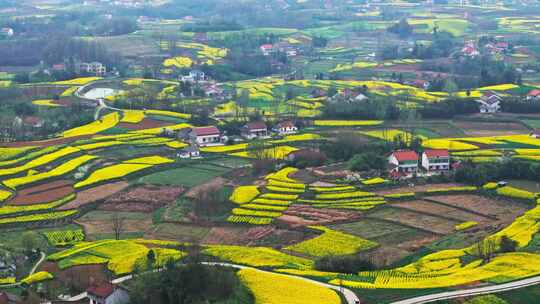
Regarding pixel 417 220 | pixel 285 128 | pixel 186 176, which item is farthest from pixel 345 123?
pixel 417 220

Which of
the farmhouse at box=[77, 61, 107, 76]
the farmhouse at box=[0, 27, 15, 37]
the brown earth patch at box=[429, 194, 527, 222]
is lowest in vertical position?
the brown earth patch at box=[429, 194, 527, 222]

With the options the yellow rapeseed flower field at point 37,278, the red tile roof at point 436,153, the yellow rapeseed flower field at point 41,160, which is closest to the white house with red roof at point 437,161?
the red tile roof at point 436,153

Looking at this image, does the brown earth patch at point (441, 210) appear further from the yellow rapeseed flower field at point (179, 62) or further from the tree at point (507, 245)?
the yellow rapeseed flower field at point (179, 62)

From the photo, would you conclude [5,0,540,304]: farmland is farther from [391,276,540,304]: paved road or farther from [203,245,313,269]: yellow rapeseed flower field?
→ [391,276,540,304]: paved road

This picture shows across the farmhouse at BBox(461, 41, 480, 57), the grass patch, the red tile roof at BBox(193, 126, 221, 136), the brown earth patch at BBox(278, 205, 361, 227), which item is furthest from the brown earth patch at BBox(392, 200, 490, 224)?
the farmhouse at BBox(461, 41, 480, 57)

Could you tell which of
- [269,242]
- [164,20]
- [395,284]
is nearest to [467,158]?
[269,242]

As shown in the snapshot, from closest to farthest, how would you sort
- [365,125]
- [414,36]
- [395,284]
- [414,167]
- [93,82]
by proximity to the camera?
[395,284], [414,167], [365,125], [93,82], [414,36]

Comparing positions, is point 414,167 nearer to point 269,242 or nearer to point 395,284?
point 269,242
